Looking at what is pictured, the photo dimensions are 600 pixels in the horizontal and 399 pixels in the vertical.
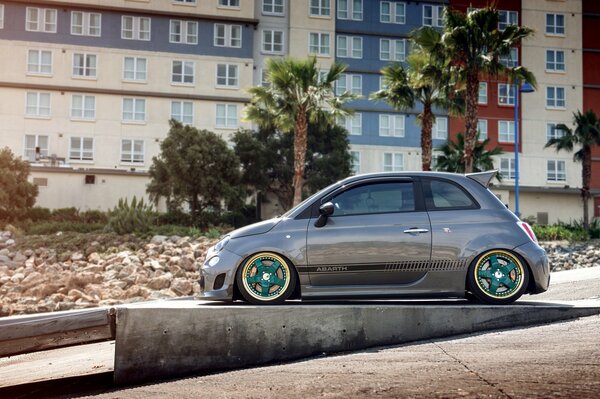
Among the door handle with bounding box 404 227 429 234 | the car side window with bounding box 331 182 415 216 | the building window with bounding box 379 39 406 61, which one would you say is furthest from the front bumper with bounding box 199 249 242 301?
the building window with bounding box 379 39 406 61

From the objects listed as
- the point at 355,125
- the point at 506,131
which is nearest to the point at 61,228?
the point at 355,125

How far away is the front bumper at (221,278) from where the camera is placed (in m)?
7.98

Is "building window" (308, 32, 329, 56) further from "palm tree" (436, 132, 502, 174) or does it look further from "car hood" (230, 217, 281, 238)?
"car hood" (230, 217, 281, 238)

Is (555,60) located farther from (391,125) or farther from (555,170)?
(391,125)

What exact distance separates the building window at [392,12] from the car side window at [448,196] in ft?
171

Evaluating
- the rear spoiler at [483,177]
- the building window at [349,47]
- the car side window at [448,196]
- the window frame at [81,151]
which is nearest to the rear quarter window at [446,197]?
the car side window at [448,196]

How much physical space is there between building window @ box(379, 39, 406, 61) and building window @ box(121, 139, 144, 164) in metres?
22.1

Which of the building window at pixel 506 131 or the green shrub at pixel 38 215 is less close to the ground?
the building window at pixel 506 131

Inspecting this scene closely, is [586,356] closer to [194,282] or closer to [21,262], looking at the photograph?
[194,282]

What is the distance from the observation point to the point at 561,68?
59906 millimetres

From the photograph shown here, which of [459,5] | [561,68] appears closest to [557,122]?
[561,68]

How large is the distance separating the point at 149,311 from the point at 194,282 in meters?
13.0

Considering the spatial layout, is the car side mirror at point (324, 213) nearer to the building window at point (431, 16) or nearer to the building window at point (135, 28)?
the building window at point (135, 28)

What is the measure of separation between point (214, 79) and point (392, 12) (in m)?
17.2
